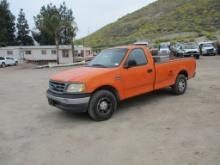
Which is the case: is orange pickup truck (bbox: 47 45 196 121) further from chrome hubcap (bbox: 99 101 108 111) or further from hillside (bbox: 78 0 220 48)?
hillside (bbox: 78 0 220 48)

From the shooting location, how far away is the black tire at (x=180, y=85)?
9.08 m

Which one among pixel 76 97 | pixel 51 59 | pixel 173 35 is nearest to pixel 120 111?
pixel 76 97

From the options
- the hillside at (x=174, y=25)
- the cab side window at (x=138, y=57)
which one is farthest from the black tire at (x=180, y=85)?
the hillside at (x=174, y=25)

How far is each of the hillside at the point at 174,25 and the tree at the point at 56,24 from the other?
37.9 feet

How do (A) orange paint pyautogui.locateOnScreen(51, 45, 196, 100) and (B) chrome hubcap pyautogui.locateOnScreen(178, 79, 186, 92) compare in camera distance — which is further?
(B) chrome hubcap pyautogui.locateOnScreen(178, 79, 186, 92)

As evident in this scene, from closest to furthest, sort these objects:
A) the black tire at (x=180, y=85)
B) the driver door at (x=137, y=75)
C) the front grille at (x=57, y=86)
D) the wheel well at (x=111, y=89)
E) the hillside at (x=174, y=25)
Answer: the front grille at (x=57, y=86) < the wheel well at (x=111, y=89) < the driver door at (x=137, y=75) < the black tire at (x=180, y=85) < the hillside at (x=174, y=25)

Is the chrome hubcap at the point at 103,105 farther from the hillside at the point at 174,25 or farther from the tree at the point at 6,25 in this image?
the tree at the point at 6,25

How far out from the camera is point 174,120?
6.50m

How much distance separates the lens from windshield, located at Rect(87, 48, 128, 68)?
24.4 ft

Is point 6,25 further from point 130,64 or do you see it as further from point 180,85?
point 130,64

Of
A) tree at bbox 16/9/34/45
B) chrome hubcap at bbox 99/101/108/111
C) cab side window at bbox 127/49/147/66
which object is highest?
tree at bbox 16/9/34/45

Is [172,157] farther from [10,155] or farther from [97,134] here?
[10,155]

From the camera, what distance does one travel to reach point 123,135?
570 centimetres

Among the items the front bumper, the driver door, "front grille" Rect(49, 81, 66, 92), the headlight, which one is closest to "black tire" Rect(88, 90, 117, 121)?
the front bumper
